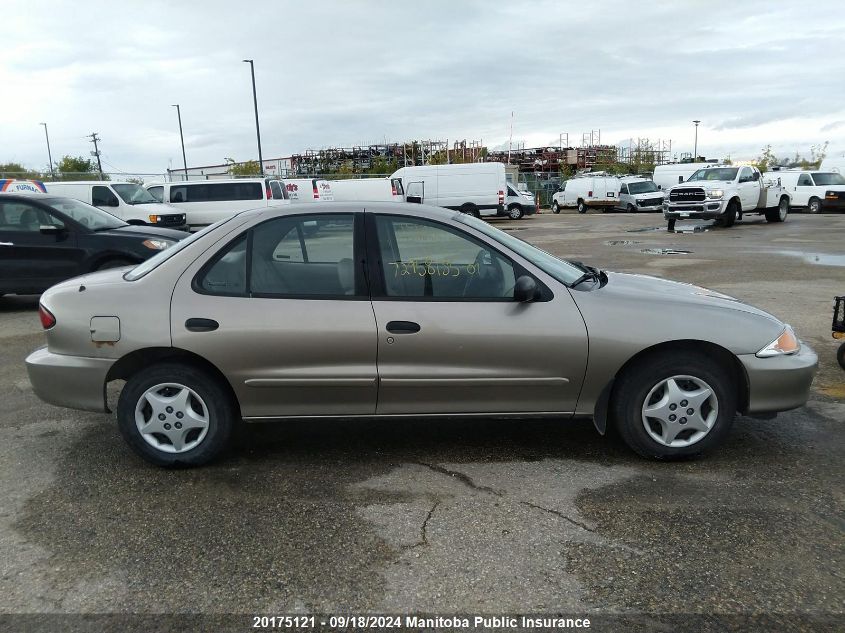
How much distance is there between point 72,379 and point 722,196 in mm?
23819

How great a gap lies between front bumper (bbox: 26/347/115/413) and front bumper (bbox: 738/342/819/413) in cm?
366

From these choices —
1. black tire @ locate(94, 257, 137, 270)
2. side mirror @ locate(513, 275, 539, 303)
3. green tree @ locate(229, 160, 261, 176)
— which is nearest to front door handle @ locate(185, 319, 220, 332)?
side mirror @ locate(513, 275, 539, 303)

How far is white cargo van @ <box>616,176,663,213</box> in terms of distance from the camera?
37.3 m

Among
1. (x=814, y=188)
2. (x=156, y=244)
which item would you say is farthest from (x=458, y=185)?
(x=156, y=244)

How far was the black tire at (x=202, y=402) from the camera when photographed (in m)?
3.97

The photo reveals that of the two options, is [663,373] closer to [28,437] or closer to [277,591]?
[277,591]

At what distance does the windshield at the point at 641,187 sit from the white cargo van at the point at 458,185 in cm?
1087

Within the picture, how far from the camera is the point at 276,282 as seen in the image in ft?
13.3

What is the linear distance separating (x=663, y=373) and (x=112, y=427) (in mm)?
3666

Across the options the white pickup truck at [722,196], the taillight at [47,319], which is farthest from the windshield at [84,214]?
the white pickup truck at [722,196]

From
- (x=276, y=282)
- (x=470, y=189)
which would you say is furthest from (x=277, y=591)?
(x=470, y=189)

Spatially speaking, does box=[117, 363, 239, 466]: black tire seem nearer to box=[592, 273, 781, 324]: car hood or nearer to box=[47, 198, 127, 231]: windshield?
box=[592, 273, 781, 324]: car hood

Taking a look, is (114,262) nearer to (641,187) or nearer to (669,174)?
(641,187)

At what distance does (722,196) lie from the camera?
24.0 meters
